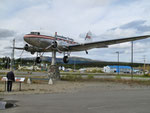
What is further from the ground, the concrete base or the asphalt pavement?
the concrete base

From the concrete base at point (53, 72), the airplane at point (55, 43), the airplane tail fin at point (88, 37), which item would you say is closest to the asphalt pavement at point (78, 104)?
the airplane at point (55, 43)

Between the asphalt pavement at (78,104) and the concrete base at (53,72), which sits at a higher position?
the concrete base at (53,72)

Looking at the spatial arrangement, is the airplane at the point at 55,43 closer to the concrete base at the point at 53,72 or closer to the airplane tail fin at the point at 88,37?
the concrete base at the point at 53,72

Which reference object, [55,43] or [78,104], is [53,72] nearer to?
[55,43]

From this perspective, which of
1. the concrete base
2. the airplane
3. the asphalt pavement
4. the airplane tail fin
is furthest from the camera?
the airplane tail fin

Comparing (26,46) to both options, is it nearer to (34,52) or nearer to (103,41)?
(34,52)

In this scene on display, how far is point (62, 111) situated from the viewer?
26.6 feet

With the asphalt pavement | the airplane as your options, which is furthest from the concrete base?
the asphalt pavement

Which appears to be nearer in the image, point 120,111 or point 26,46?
point 120,111

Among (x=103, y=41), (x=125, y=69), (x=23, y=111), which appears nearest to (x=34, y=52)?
(x=103, y=41)

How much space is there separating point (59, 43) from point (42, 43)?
7.80 ft

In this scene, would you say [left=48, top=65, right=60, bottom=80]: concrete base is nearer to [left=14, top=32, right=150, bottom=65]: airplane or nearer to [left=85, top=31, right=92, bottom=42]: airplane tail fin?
[left=14, top=32, right=150, bottom=65]: airplane

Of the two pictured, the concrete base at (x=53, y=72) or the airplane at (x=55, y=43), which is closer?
the airplane at (x=55, y=43)

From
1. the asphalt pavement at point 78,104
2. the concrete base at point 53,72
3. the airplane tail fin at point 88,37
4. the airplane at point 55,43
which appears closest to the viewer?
the asphalt pavement at point 78,104
